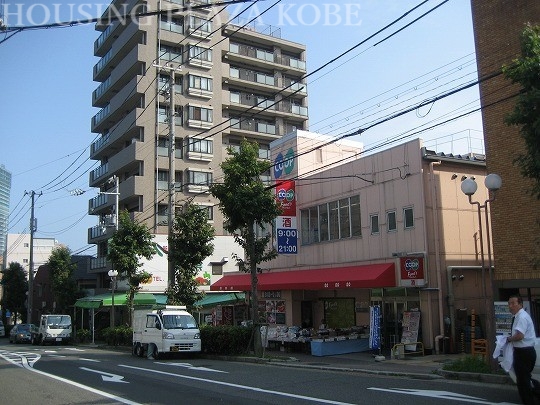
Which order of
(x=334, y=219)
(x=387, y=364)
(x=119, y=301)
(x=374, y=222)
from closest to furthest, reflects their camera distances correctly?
(x=387, y=364), (x=374, y=222), (x=334, y=219), (x=119, y=301)

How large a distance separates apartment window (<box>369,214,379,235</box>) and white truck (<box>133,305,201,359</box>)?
8307mm

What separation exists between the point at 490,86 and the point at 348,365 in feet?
32.1

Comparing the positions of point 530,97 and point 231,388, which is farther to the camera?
point 231,388

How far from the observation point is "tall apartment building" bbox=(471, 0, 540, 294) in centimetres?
1611

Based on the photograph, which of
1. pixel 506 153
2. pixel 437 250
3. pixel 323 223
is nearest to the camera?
pixel 506 153

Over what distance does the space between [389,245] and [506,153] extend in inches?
247

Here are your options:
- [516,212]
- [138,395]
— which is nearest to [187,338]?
[138,395]

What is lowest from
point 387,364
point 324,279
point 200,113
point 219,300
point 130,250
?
point 387,364

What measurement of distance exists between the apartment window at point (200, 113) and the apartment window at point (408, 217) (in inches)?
1300

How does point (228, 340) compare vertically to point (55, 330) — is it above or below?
above

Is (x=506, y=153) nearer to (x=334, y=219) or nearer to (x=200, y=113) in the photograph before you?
(x=334, y=219)

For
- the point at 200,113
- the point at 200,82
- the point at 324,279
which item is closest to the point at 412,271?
the point at 324,279

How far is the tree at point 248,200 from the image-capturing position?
2141 centimetres

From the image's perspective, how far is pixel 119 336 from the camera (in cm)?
3155
